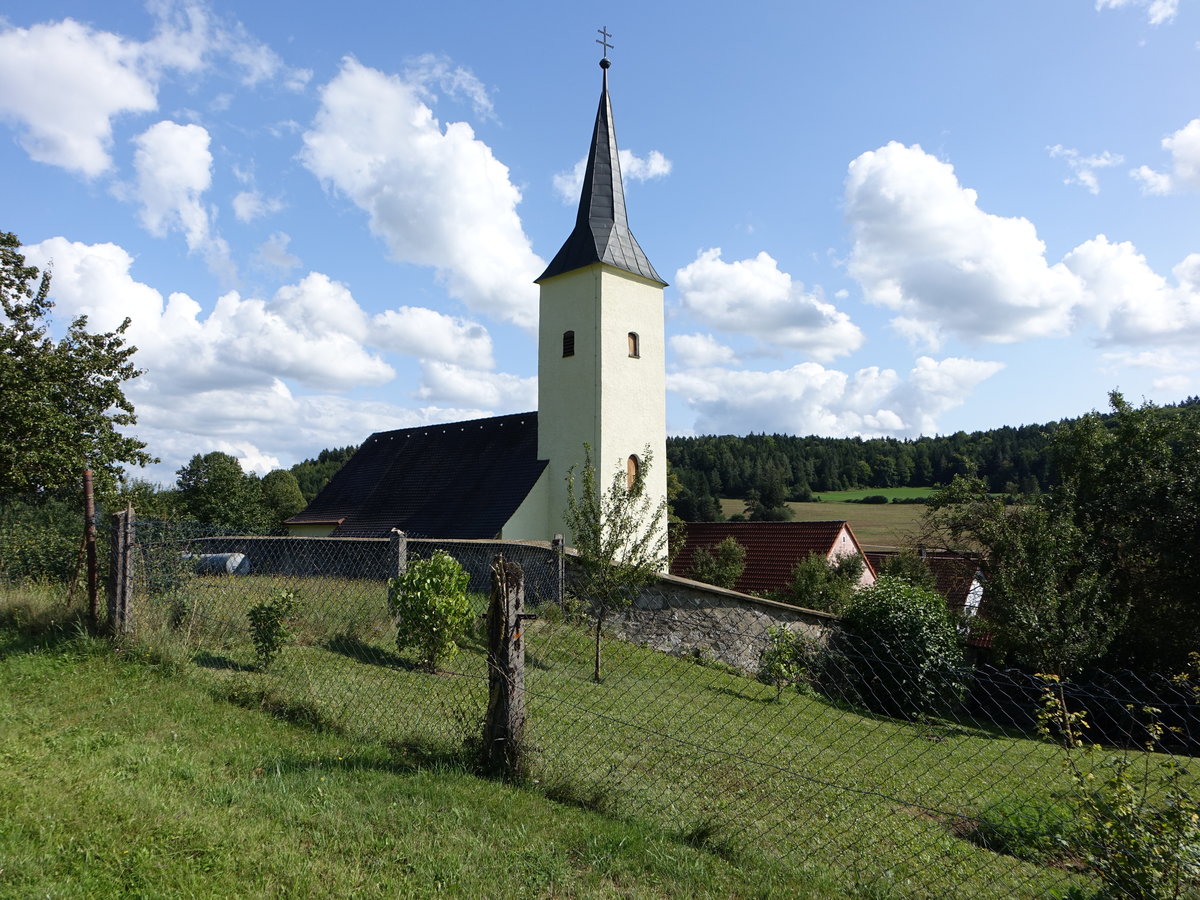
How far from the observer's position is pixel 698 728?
8.05 meters

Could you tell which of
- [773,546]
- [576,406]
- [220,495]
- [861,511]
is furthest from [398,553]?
[861,511]

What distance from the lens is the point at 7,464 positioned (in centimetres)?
1275

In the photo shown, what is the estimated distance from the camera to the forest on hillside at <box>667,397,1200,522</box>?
52906 millimetres

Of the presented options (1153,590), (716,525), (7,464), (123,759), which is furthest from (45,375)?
(1153,590)

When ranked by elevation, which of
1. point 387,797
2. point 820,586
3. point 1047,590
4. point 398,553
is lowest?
point 820,586

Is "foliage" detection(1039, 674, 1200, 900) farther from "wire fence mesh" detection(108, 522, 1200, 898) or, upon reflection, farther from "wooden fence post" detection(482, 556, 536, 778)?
"wooden fence post" detection(482, 556, 536, 778)

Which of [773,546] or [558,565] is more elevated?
[558,565]

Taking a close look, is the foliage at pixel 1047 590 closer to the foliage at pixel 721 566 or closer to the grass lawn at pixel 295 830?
the foliage at pixel 721 566

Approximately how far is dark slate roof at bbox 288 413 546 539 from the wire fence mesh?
662 cm

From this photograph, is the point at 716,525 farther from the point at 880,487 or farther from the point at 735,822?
the point at 880,487

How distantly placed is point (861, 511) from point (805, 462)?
10822 mm

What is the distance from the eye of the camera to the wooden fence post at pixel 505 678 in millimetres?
4730

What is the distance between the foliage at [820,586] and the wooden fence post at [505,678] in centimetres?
1504

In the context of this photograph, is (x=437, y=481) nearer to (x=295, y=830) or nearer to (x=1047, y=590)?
(x=1047, y=590)
